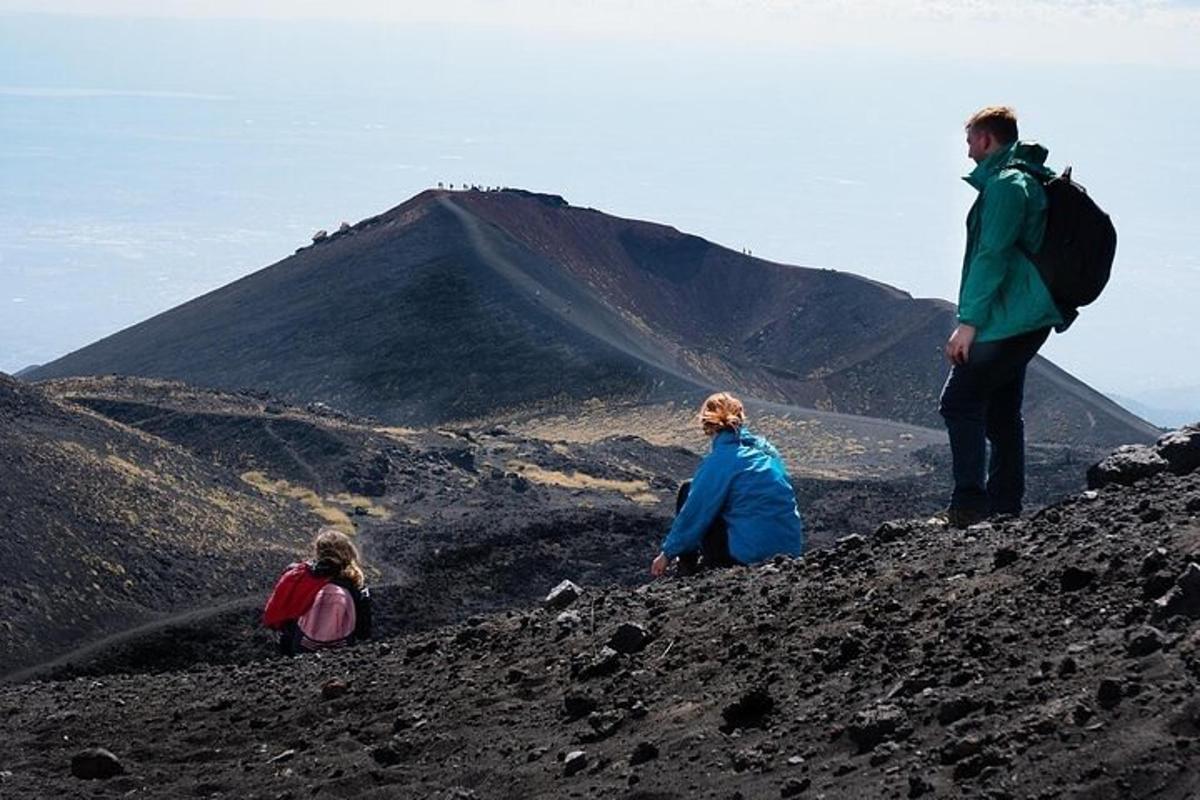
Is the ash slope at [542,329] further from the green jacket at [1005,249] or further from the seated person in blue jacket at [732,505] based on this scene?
the green jacket at [1005,249]

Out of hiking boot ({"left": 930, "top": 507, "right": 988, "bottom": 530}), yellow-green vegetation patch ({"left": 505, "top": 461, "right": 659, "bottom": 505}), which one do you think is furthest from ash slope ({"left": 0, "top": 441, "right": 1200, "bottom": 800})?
yellow-green vegetation patch ({"left": 505, "top": 461, "right": 659, "bottom": 505})

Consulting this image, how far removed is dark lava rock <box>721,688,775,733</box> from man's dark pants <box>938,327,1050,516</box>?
3.12 m

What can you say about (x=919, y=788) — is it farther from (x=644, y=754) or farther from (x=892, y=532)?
(x=892, y=532)

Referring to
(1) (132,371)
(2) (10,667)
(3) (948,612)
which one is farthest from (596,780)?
(1) (132,371)

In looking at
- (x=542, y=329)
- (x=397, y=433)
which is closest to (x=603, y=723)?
(x=397, y=433)

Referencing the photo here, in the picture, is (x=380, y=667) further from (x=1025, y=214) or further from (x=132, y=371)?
(x=132, y=371)

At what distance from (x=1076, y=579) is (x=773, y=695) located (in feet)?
4.20

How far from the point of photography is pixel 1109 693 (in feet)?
18.4

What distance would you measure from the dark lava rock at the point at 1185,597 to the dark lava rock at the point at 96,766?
188 inches

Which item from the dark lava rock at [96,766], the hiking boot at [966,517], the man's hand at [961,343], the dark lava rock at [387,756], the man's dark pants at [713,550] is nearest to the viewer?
the dark lava rock at [387,756]

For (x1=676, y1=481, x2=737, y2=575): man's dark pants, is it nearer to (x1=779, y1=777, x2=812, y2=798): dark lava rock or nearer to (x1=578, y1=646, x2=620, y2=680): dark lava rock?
(x1=578, y1=646, x2=620, y2=680): dark lava rock

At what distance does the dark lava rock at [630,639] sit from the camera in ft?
27.3

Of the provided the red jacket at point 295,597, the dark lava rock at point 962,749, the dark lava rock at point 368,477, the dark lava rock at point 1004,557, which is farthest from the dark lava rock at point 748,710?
the dark lava rock at point 368,477

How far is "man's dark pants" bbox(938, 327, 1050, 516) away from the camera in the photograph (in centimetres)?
940
